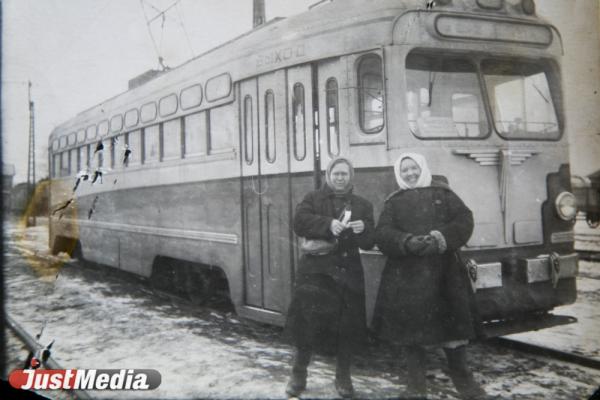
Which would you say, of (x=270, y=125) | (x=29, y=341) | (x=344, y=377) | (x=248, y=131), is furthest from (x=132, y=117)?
(x=344, y=377)

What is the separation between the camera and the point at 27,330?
3.94 metres

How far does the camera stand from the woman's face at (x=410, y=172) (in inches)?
111

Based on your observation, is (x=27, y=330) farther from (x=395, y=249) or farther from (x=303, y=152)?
(x=395, y=249)

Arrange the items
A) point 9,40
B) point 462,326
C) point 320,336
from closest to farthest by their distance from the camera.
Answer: point 462,326, point 320,336, point 9,40

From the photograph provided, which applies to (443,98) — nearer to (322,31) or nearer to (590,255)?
(322,31)

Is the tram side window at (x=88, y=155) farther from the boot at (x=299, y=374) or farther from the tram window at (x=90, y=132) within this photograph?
the boot at (x=299, y=374)

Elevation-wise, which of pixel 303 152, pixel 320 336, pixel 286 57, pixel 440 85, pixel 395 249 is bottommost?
pixel 320 336

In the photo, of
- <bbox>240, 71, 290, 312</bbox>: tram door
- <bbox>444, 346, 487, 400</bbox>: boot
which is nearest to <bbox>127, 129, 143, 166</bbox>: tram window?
<bbox>240, 71, 290, 312</bbox>: tram door

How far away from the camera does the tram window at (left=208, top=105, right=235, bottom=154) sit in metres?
3.93

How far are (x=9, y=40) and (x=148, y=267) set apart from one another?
2.56 metres

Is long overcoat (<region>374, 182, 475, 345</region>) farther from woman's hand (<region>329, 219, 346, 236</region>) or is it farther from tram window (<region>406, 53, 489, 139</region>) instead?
tram window (<region>406, 53, 489, 139</region>)

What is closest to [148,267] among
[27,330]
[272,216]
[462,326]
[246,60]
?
[27,330]

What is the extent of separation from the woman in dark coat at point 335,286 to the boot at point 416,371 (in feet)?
1.00

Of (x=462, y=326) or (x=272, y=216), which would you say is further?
(x=272, y=216)
